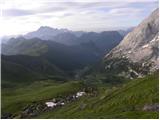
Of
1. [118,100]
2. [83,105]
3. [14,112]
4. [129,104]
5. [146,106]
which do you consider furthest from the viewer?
[14,112]

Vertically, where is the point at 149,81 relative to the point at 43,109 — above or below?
above

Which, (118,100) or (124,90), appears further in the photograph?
(124,90)

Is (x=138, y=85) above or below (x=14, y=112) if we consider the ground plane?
above

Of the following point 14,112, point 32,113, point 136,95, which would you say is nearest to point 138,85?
point 136,95

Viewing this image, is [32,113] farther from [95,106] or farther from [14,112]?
[95,106]

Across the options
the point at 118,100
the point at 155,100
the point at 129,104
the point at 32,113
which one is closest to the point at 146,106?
the point at 155,100

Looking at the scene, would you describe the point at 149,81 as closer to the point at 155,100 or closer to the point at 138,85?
the point at 138,85

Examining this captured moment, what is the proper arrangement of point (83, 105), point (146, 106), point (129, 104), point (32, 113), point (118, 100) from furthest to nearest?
point (32, 113)
point (83, 105)
point (118, 100)
point (129, 104)
point (146, 106)

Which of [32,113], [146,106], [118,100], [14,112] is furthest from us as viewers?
[14,112]

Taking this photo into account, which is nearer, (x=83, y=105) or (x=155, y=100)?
(x=155, y=100)
